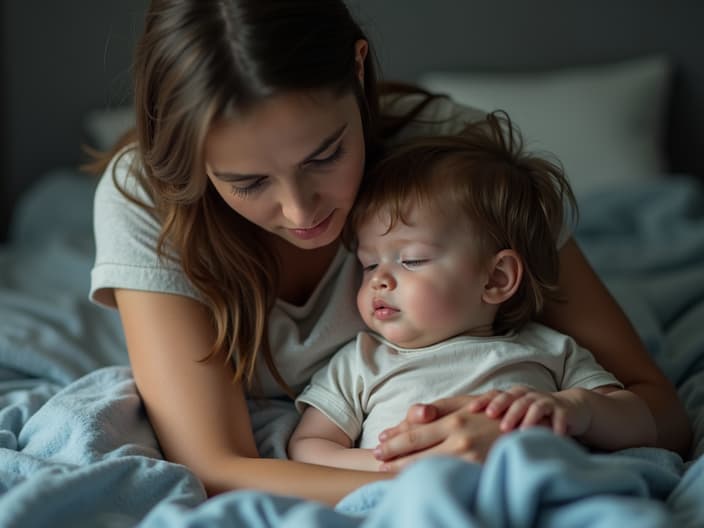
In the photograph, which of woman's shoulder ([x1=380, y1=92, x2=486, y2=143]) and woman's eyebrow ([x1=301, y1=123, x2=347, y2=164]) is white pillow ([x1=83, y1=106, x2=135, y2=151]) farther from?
woman's eyebrow ([x1=301, y1=123, x2=347, y2=164])

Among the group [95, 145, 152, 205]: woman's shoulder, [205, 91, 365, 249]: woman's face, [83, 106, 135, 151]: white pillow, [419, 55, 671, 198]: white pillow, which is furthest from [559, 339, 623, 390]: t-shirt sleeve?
[83, 106, 135, 151]: white pillow

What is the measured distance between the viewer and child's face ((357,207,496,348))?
3.95 feet

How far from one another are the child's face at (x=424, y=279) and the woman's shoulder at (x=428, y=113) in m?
0.22

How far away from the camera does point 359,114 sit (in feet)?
3.86

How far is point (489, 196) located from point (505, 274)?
0.11m

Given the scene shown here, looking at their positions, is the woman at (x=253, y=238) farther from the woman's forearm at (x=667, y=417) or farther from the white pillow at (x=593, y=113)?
the white pillow at (x=593, y=113)

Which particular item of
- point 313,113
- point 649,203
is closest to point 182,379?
point 313,113

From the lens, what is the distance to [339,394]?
124 cm

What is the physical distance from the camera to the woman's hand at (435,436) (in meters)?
1.03

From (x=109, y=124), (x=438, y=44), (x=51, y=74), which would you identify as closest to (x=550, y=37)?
(x=438, y=44)

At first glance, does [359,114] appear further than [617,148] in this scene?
No

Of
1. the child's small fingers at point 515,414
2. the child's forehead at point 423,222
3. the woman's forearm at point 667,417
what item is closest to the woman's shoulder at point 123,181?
the child's forehead at point 423,222

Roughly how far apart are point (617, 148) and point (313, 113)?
5.26 ft

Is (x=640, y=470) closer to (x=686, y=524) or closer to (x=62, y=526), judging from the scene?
(x=686, y=524)
